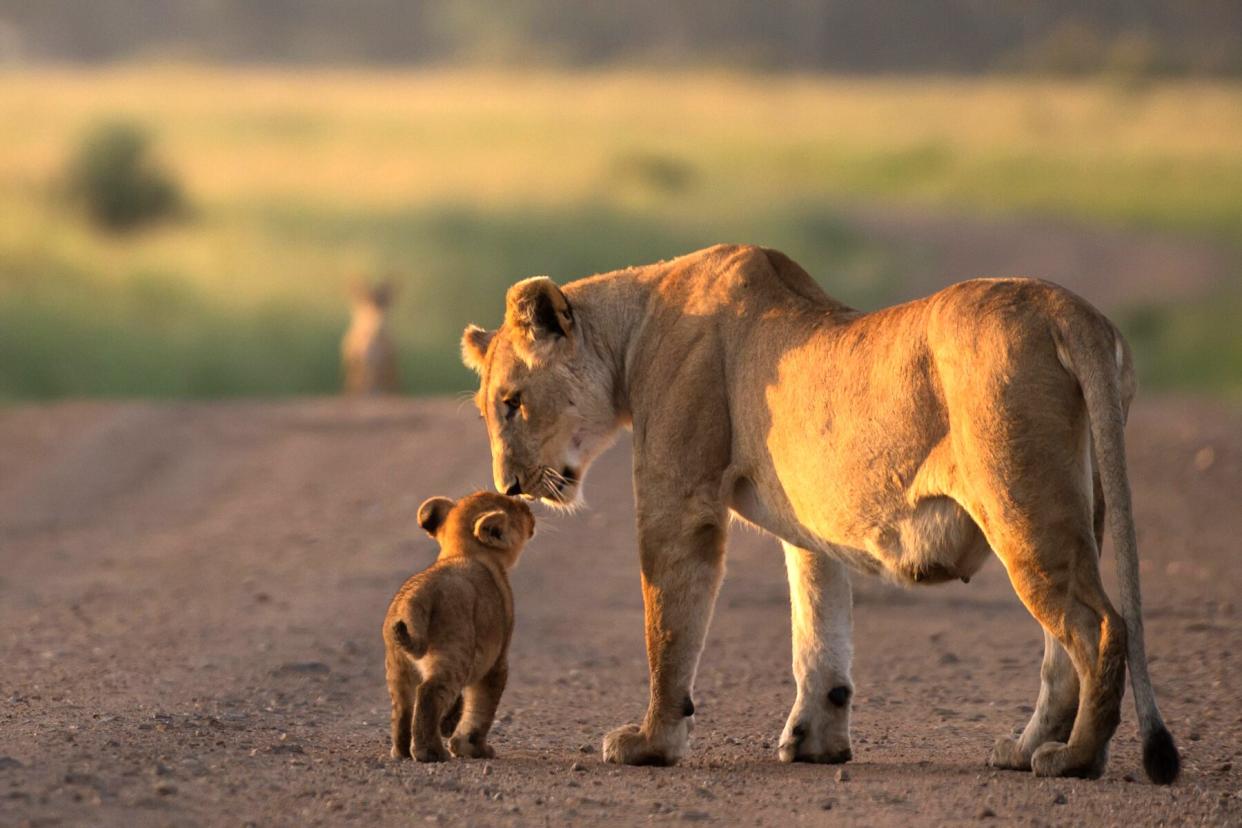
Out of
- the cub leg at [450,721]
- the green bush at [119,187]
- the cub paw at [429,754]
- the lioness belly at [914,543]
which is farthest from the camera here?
the green bush at [119,187]

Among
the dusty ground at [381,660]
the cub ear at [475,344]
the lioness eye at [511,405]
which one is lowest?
the dusty ground at [381,660]

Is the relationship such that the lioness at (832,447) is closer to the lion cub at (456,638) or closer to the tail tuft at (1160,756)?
the tail tuft at (1160,756)

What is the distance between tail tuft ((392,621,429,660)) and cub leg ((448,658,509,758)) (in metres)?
0.36

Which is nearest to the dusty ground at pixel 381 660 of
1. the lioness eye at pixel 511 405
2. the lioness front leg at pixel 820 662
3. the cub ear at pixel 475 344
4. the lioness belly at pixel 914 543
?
the lioness front leg at pixel 820 662

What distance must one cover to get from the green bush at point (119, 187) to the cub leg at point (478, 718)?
25.4m

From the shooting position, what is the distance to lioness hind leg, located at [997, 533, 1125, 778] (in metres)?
5.73

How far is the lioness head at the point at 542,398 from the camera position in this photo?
7074mm

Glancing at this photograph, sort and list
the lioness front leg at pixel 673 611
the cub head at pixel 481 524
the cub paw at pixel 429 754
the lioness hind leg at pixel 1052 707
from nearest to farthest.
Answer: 1. the lioness hind leg at pixel 1052 707
2. the cub paw at pixel 429 754
3. the lioness front leg at pixel 673 611
4. the cub head at pixel 481 524

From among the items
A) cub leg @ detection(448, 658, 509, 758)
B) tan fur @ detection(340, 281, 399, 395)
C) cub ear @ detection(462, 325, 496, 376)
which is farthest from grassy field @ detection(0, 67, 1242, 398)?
cub leg @ detection(448, 658, 509, 758)

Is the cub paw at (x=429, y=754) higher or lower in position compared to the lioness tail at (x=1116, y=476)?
lower

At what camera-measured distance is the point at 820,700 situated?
689 cm

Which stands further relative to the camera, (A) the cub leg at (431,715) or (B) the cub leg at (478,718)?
(B) the cub leg at (478,718)

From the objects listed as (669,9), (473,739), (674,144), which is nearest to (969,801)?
(473,739)

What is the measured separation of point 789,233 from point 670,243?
2341mm
